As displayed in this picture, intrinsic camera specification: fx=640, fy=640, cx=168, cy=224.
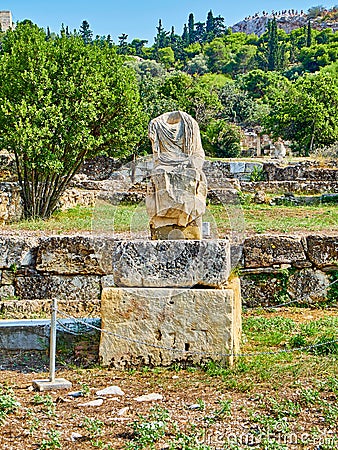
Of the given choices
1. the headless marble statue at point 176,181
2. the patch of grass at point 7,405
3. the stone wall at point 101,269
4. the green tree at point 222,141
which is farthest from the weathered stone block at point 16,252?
the green tree at point 222,141

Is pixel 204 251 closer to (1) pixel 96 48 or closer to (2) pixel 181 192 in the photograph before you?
(2) pixel 181 192

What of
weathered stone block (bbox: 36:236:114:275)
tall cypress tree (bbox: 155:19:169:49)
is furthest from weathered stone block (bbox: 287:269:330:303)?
tall cypress tree (bbox: 155:19:169:49)

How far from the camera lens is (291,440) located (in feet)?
12.7

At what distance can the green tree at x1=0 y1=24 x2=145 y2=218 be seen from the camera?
14016 millimetres

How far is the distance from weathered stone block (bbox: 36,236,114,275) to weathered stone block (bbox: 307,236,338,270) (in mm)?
2610

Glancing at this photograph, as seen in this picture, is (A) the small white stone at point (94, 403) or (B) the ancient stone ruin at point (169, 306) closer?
(A) the small white stone at point (94, 403)

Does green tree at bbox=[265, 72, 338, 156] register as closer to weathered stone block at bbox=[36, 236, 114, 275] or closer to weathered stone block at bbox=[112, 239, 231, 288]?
weathered stone block at bbox=[36, 236, 114, 275]

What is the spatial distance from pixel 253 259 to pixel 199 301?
283cm

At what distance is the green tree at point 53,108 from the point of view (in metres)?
14.0

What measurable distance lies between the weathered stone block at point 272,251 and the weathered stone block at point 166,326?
2.69m

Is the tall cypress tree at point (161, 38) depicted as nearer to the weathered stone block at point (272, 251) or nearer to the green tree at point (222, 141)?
the green tree at point (222, 141)

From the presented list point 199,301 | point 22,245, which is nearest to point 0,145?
point 22,245

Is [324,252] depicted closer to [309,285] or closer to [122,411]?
[309,285]

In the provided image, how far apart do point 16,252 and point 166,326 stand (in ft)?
11.0
